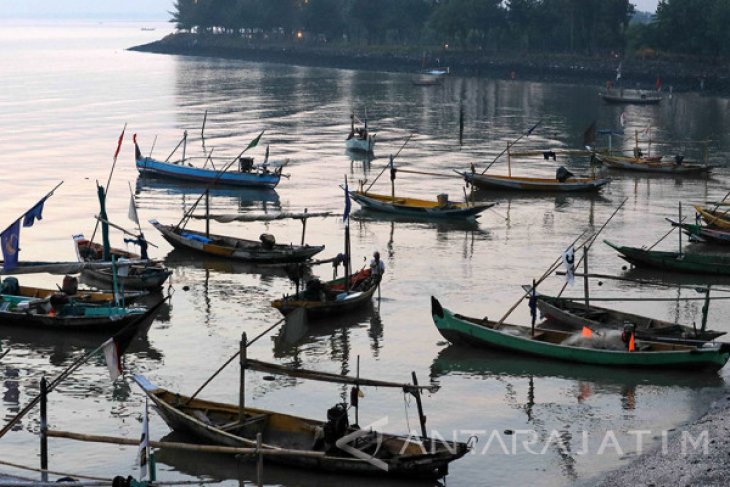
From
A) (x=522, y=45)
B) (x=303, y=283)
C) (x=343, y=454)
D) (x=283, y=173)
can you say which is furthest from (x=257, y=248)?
(x=522, y=45)

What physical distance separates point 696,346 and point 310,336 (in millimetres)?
10601

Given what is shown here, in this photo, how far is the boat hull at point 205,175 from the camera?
61.5 m

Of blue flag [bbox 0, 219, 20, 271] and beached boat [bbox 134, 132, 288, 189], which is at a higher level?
blue flag [bbox 0, 219, 20, 271]

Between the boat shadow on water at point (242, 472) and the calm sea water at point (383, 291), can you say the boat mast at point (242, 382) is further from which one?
the calm sea water at point (383, 291)

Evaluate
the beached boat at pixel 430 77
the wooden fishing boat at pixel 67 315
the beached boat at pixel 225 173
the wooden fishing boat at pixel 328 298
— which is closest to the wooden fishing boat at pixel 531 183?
the beached boat at pixel 225 173

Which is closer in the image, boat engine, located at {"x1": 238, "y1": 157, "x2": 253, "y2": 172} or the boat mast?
the boat mast

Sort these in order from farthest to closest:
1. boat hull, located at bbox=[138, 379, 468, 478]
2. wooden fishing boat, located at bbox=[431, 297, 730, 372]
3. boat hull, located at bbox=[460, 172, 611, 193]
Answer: boat hull, located at bbox=[460, 172, 611, 193] < wooden fishing boat, located at bbox=[431, 297, 730, 372] < boat hull, located at bbox=[138, 379, 468, 478]

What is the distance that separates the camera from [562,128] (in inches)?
3642

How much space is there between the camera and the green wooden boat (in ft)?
137

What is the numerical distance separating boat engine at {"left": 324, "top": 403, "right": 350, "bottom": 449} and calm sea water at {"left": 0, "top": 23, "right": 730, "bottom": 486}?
1156 mm

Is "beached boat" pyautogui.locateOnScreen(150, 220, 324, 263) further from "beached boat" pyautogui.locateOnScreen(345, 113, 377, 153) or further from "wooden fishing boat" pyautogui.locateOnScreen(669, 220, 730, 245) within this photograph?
"beached boat" pyautogui.locateOnScreen(345, 113, 377, 153)

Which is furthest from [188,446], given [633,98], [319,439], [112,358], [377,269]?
[633,98]

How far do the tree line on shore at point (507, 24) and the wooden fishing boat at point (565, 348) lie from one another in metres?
108

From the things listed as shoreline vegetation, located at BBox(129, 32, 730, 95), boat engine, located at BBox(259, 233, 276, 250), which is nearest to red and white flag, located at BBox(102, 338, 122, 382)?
boat engine, located at BBox(259, 233, 276, 250)
